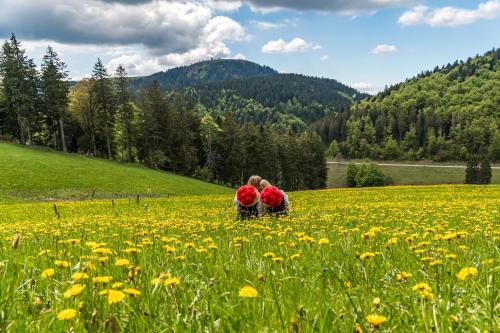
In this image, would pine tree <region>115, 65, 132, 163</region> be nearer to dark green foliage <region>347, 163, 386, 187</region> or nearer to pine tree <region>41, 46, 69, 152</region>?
pine tree <region>41, 46, 69, 152</region>

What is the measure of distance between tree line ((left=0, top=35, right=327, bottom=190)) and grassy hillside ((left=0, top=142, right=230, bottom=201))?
51.1ft

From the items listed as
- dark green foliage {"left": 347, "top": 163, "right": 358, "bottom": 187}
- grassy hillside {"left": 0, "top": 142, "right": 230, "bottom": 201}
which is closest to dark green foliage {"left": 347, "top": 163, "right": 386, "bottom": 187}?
dark green foliage {"left": 347, "top": 163, "right": 358, "bottom": 187}

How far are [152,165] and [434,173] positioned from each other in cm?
11224

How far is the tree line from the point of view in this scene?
6900 centimetres

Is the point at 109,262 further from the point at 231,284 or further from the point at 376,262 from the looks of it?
the point at 376,262

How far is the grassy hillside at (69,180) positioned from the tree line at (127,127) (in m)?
15.6

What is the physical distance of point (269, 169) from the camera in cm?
8462

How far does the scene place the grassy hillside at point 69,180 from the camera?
137 ft

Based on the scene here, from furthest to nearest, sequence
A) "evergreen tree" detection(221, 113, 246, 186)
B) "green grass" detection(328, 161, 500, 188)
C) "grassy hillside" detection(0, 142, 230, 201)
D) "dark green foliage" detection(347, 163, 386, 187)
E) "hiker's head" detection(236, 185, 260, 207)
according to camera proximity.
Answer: "green grass" detection(328, 161, 500, 188) → "dark green foliage" detection(347, 163, 386, 187) → "evergreen tree" detection(221, 113, 246, 186) → "grassy hillside" detection(0, 142, 230, 201) → "hiker's head" detection(236, 185, 260, 207)

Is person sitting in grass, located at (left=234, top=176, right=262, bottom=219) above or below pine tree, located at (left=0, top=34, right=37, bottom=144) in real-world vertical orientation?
below

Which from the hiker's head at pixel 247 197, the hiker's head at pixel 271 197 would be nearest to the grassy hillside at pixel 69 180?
the hiker's head at pixel 247 197

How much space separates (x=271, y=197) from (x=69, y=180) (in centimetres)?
4111

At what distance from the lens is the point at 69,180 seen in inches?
1841

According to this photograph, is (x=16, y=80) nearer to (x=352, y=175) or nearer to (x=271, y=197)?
(x=271, y=197)
